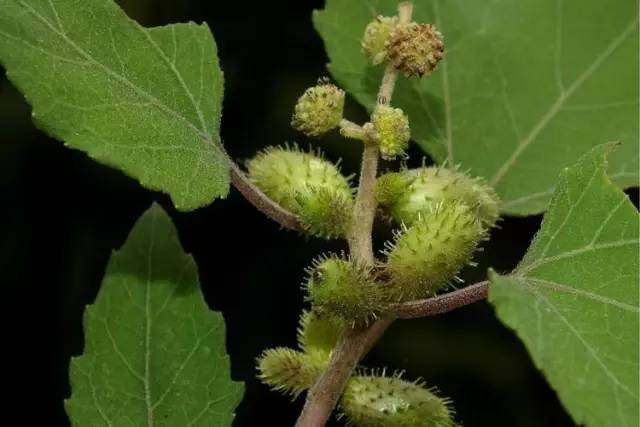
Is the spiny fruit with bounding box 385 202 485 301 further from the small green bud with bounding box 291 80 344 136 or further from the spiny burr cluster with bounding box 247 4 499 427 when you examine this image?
the small green bud with bounding box 291 80 344 136

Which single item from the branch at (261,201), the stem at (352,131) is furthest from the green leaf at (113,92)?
the stem at (352,131)

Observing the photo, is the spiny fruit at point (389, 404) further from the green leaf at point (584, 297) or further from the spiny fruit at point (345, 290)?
the green leaf at point (584, 297)

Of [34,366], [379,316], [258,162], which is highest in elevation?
[258,162]

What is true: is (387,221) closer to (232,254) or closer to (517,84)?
(517,84)

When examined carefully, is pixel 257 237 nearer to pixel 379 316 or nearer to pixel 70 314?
pixel 70 314

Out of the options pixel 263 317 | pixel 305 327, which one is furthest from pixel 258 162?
pixel 263 317

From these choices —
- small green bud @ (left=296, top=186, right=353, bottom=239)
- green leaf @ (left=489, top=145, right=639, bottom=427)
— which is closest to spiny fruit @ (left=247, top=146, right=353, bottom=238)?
small green bud @ (left=296, top=186, right=353, bottom=239)
